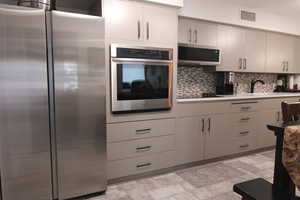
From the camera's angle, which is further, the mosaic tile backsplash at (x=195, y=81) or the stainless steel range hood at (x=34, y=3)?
the mosaic tile backsplash at (x=195, y=81)

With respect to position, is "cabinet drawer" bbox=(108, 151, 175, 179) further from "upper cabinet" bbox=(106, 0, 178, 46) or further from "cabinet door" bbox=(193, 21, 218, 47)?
"cabinet door" bbox=(193, 21, 218, 47)

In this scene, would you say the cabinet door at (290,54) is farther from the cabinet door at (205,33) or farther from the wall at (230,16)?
the cabinet door at (205,33)

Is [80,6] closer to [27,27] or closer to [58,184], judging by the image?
[27,27]

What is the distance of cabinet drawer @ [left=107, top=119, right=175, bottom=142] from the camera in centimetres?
226

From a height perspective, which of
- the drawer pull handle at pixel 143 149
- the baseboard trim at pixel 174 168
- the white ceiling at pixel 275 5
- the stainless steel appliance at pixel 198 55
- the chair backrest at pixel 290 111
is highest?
the white ceiling at pixel 275 5

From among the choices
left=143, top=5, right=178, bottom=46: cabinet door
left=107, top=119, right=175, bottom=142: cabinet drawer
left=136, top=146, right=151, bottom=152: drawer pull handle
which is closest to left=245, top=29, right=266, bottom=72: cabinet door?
left=143, top=5, right=178, bottom=46: cabinet door

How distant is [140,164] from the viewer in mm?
2432

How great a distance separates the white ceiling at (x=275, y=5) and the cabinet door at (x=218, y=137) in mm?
1769

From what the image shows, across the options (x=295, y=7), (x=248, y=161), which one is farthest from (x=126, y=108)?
(x=295, y=7)

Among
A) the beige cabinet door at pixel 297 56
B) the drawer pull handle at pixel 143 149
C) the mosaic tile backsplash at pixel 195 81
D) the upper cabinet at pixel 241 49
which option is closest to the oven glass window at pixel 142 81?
the drawer pull handle at pixel 143 149

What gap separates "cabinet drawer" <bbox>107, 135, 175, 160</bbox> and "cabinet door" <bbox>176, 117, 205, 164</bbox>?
0.13 metres

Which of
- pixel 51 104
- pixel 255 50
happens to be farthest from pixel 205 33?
pixel 51 104

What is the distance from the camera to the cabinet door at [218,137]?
2844 mm

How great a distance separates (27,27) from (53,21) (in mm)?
209
